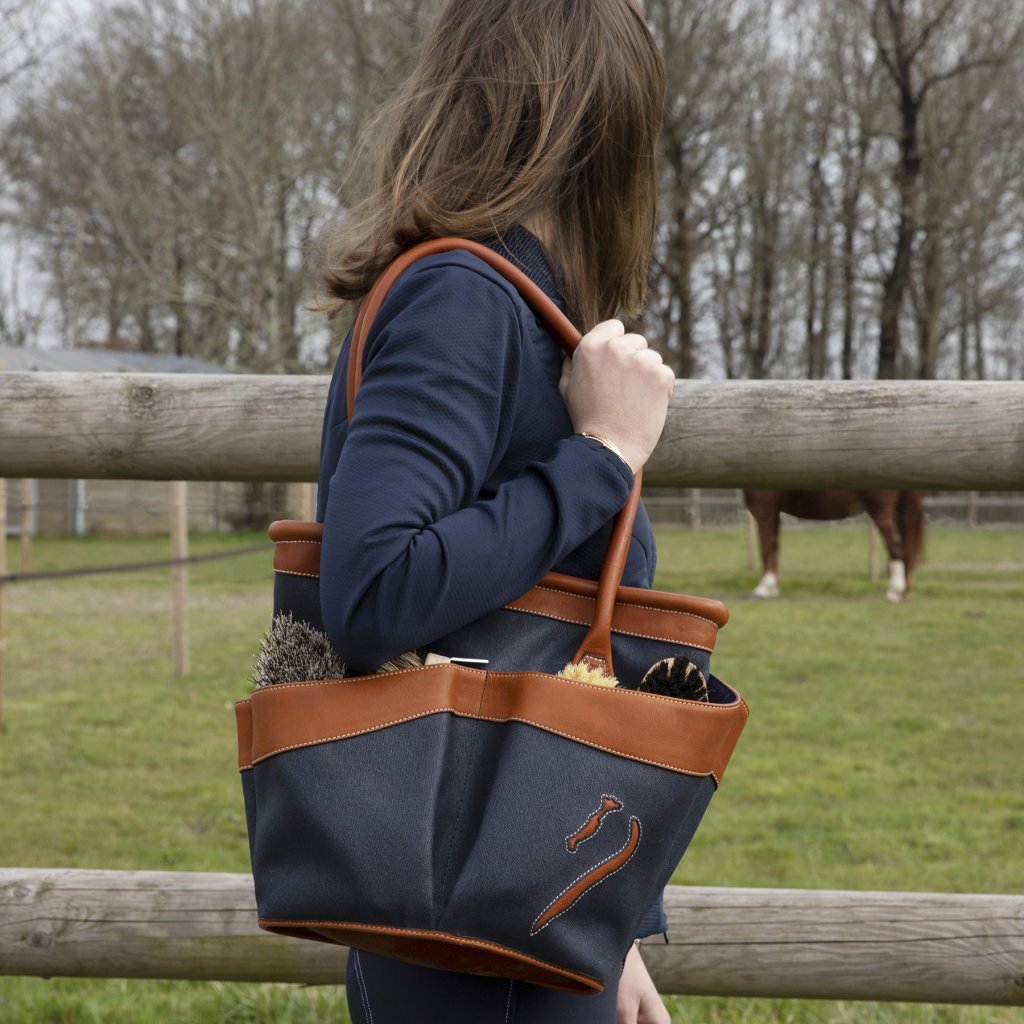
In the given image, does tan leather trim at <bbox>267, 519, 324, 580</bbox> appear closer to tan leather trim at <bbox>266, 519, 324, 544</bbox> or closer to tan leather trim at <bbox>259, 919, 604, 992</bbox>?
tan leather trim at <bbox>266, 519, 324, 544</bbox>

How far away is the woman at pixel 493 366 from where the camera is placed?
1058mm

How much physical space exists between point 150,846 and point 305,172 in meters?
18.5

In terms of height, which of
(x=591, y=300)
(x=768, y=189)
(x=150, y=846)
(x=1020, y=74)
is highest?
(x=1020, y=74)

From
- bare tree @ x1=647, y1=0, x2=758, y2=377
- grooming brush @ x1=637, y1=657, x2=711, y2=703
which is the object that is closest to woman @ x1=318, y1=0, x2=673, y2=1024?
grooming brush @ x1=637, y1=657, x2=711, y2=703

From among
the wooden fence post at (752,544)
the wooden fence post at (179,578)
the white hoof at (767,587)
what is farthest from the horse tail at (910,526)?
the wooden fence post at (179,578)

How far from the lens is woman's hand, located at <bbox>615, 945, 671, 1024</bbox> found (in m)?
1.35

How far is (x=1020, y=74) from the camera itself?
935 inches

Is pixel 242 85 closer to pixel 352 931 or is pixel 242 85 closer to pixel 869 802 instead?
pixel 869 802

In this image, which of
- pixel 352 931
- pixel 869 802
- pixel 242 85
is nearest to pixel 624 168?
pixel 352 931

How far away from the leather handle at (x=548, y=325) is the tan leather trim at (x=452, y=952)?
28 cm

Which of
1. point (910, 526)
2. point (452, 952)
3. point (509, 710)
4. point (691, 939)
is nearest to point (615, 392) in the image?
point (509, 710)

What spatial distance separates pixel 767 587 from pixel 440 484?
12.5m

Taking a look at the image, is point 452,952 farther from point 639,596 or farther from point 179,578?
point 179,578

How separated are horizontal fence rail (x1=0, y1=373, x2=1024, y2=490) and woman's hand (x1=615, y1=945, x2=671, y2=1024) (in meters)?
0.81
